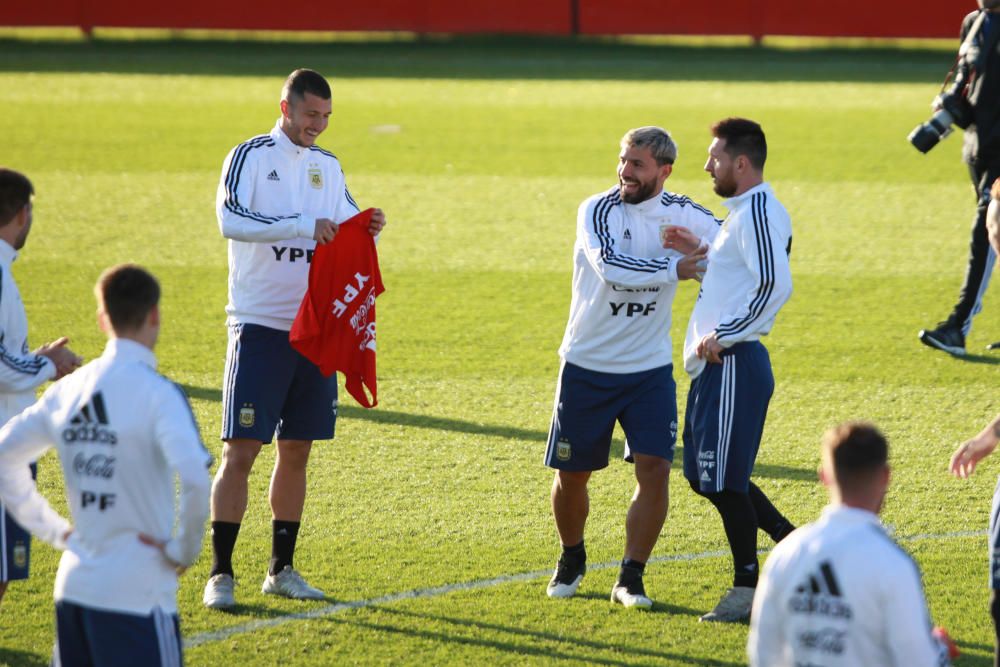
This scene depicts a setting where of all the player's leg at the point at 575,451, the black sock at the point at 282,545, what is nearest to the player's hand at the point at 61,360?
the black sock at the point at 282,545

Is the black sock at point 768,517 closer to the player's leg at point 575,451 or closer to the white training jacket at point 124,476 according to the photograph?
the player's leg at point 575,451

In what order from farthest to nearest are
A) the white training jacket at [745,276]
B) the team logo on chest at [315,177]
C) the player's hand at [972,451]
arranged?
1. the team logo on chest at [315,177]
2. the white training jacket at [745,276]
3. the player's hand at [972,451]

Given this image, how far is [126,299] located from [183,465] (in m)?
0.48

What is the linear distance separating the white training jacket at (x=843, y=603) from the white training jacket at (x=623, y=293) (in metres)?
2.35

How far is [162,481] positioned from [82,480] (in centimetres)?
20

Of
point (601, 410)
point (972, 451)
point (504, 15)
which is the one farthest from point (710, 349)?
point (504, 15)

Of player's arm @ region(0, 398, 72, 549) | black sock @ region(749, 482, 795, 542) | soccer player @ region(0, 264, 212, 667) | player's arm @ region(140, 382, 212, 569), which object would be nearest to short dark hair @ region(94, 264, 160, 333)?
soccer player @ region(0, 264, 212, 667)

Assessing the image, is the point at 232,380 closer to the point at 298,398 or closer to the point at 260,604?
→ the point at 298,398

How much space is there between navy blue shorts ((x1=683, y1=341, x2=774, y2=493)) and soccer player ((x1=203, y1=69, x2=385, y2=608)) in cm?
156

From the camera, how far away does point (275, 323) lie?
5.70m

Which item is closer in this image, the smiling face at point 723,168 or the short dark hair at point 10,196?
the short dark hair at point 10,196

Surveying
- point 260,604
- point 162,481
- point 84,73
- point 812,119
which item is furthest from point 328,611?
point 84,73

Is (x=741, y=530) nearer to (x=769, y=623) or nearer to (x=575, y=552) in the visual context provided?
(x=575, y=552)

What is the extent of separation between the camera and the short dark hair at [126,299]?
364cm
